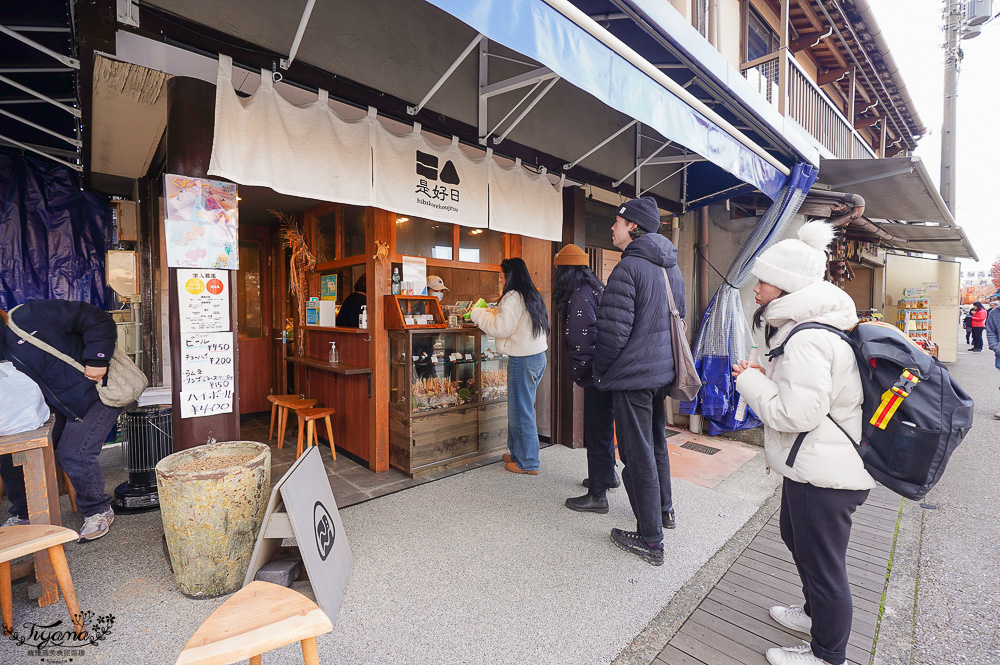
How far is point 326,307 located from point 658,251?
384cm

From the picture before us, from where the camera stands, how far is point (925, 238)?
9.77m

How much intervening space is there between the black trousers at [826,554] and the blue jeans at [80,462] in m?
4.42

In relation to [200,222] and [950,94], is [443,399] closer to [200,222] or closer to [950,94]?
[200,222]

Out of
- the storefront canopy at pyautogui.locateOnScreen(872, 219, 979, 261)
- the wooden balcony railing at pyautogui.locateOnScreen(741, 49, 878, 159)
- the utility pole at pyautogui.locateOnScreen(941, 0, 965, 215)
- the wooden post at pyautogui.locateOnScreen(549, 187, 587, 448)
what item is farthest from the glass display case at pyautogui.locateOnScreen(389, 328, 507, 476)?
the utility pole at pyautogui.locateOnScreen(941, 0, 965, 215)

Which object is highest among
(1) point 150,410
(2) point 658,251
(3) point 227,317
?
(2) point 658,251

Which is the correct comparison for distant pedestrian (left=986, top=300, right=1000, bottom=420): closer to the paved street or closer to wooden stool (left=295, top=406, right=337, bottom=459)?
the paved street

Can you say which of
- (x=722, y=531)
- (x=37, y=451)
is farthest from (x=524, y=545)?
(x=37, y=451)

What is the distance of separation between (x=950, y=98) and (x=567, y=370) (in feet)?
47.8

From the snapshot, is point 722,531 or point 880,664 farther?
point 722,531

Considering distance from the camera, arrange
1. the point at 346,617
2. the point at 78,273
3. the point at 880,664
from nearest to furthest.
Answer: the point at 880,664
the point at 346,617
the point at 78,273

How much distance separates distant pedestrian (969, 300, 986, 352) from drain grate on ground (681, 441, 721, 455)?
2117cm

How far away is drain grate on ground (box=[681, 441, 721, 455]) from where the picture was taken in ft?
17.4

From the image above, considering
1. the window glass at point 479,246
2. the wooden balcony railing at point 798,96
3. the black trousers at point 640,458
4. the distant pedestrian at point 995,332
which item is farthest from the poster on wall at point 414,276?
the distant pedestrian at point 995,332

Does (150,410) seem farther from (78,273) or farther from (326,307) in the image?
(78,273)
